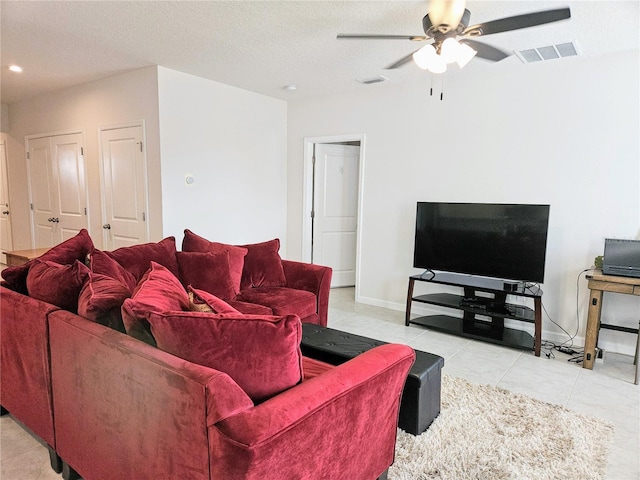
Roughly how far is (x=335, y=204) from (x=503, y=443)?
3911 mm

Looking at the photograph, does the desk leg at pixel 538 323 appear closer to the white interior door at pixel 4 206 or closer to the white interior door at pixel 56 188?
the white interior door at pixel 56 188

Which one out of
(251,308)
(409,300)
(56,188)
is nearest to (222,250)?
(251,308)

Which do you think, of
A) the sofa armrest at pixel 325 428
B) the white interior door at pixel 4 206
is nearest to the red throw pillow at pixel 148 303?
the sofa armrest at pixel 325 428

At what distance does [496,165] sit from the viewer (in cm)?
393

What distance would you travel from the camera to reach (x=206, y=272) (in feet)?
9.87

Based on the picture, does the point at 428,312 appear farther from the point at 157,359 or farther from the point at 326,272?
the point at 157,359

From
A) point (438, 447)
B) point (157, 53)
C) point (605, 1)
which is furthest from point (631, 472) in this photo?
point (157, 53)

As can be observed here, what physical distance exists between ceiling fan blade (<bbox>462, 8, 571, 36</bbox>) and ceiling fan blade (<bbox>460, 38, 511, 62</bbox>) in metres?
0.13

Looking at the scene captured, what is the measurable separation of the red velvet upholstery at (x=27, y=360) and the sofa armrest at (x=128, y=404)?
0.10 m

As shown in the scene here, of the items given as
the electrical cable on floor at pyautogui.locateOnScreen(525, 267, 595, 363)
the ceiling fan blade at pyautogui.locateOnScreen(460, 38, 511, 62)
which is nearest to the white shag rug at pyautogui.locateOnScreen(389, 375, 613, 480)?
the electrical cable on floor at pyautogui.locateOnScreen(525, 267, 595, 363)

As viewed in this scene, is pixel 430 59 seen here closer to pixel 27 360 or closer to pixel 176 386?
pixel 176 386

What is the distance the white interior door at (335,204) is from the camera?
549 centimetres

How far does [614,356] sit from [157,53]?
486 centimetres

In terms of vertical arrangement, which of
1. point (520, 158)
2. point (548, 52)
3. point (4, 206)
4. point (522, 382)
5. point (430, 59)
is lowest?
point (522, 382)
